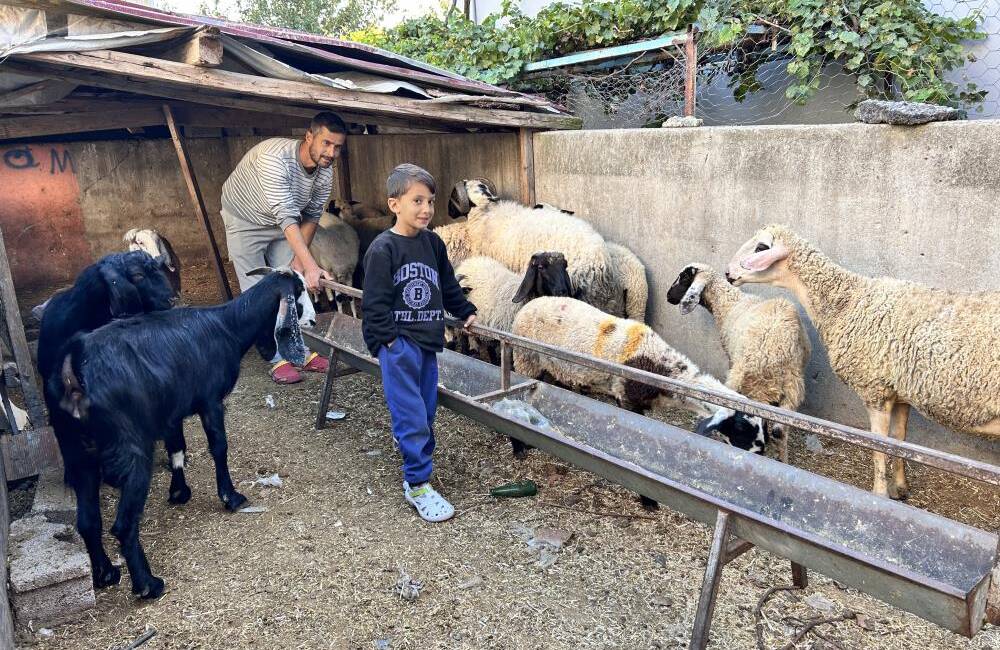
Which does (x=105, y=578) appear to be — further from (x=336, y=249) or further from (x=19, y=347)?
(x=336, y=249)

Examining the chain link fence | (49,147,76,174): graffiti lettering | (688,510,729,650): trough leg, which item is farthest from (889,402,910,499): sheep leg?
(49,147,76,174): graffiti lettering

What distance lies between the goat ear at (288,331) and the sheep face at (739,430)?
228cm

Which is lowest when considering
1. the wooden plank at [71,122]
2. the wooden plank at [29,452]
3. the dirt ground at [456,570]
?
the dirt ground at [456,570]

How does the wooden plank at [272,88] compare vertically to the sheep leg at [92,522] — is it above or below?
above

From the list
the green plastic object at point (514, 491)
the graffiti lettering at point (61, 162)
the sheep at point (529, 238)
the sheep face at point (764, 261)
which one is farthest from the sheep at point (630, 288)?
the graffiti lettering at point (61, 162)

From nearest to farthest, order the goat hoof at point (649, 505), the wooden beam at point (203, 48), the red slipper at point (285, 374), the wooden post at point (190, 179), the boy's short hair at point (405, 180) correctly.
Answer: the boy's short hair at point (405, 180)
the goat hoof at point (649, 505)
the wooden beam at point (203, 48)
the red slipper at point (285, 374)
the wooden post at point (190, 179)

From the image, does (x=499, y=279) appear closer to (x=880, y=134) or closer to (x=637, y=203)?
(x=637, y=203)

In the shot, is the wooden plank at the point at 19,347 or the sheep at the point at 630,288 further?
the sheep at the point at 630,288

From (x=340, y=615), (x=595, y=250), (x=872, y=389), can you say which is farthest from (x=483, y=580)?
(x=595, y=250)

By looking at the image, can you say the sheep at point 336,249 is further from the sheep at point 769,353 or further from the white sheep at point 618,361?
the sheep at point 769,353

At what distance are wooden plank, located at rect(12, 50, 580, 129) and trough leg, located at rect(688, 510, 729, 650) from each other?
4.20 meters

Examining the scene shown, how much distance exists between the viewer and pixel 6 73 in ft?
16.1

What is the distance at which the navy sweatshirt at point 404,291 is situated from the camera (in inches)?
136

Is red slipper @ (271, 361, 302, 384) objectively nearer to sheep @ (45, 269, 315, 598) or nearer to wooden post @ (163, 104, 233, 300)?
wooden post @ (163, 104, 233, 300)
